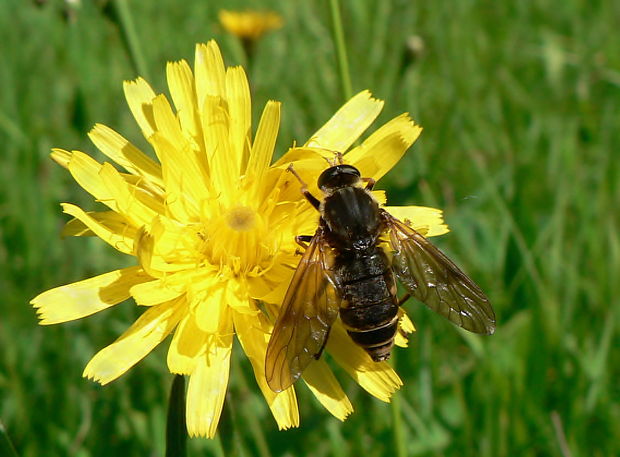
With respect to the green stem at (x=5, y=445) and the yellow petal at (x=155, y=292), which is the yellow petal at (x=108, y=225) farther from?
the green stem at (x=5, y=445)

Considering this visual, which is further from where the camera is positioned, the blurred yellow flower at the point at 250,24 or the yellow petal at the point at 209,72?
the blurred yellow flower at the point at 250,24

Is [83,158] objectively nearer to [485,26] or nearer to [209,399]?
[209,399]

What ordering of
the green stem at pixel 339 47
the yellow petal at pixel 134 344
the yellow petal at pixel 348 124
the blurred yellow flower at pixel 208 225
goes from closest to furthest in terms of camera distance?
the yellow petal at pixel 134 344
the blurred yellow flower at pixel 208 225
the yellow petal at pixel 348 124
the green stem at pixel 339 47

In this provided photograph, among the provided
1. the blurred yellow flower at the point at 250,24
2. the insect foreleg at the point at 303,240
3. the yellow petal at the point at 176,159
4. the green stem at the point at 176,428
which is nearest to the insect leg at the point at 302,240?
the insect foreleg at the point at 303,240

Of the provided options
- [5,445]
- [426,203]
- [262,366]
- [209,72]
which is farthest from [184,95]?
[426,203]

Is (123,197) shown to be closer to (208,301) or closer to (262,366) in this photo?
(208,301)

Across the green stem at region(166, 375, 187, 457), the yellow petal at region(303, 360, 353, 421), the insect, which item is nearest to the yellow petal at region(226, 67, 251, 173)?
the insect

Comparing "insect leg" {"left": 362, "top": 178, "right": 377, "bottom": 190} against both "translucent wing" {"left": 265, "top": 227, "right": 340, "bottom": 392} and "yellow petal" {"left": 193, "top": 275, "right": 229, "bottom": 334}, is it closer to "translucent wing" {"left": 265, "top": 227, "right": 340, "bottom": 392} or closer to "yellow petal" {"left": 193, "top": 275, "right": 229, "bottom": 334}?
"translucent wing" {"left": 265, "top": 227, "right": 340, "bottom": 392}
